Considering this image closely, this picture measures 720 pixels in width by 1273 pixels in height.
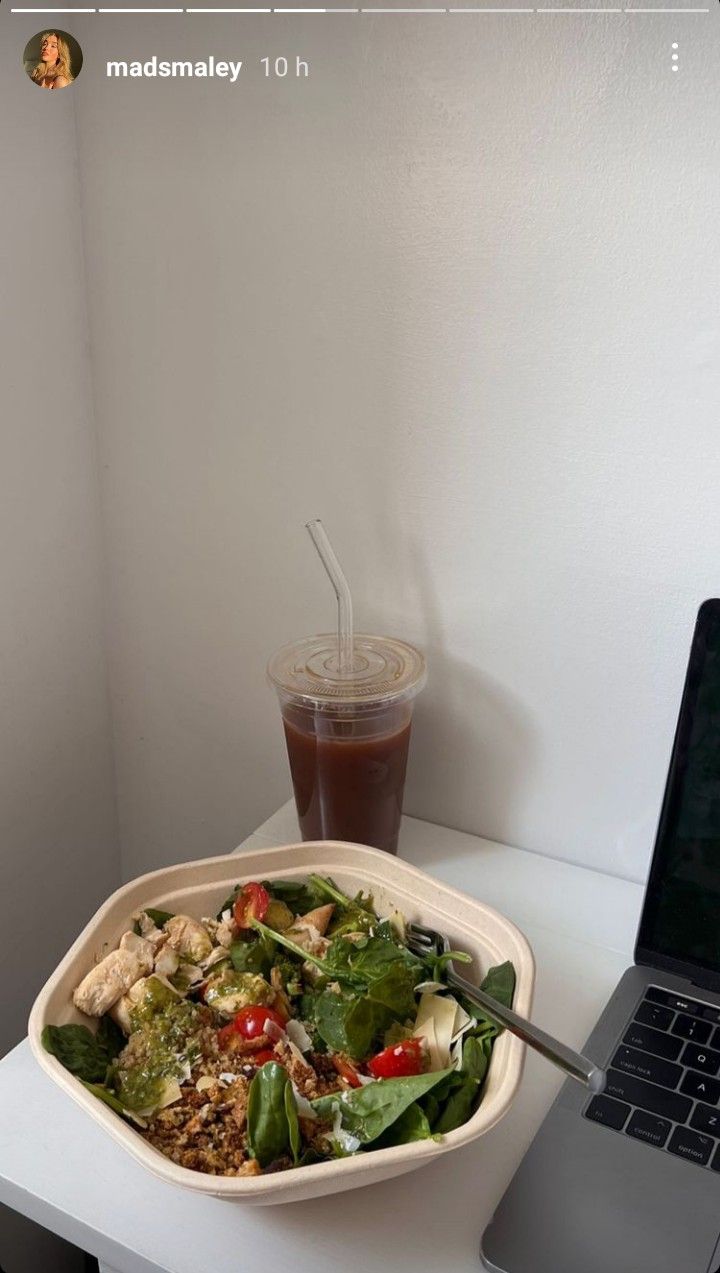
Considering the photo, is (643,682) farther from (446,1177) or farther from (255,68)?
(255,68)

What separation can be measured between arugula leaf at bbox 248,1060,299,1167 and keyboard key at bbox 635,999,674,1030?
28 centimetres

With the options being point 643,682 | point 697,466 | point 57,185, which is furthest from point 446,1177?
point 57,185

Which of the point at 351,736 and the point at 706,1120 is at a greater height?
the point at 351,736

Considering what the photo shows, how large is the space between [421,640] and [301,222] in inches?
14.9

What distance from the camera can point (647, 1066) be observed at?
735 mm

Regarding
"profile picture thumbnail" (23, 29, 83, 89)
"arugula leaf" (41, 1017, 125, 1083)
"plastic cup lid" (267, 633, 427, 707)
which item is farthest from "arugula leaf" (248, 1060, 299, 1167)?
"profile picture thumbnail" (23, 29, 83, 89)

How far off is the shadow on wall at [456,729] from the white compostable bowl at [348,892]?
0.65 feet

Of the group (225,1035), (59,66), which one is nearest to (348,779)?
(225,1035)

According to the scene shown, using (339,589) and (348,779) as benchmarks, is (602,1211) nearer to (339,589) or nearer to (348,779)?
(348,779)

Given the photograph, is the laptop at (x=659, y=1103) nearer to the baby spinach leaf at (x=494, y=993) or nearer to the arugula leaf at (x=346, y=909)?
the baby spinach leaf at (x=494, y=993)

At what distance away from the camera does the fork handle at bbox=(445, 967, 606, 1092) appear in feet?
2.05

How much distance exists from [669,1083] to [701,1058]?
0.03 metres

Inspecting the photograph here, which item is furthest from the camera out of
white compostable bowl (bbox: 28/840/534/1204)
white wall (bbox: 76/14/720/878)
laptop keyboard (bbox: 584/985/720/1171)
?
white wall (bbox: 76/14/720/878)

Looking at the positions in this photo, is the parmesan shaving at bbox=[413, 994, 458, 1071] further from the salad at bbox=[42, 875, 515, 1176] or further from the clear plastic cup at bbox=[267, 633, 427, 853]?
the clear plastic cup at bbox=[267, 633, 427, 853]
